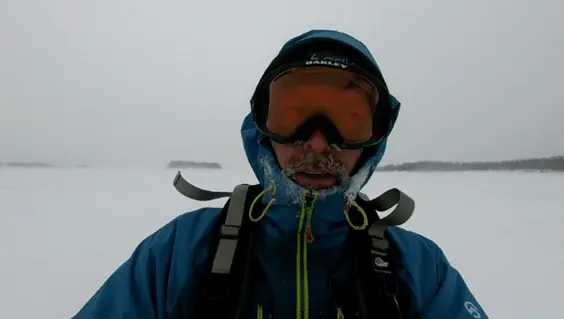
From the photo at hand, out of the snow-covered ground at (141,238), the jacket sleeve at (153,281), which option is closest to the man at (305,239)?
the jacket sleeve at (153,281)

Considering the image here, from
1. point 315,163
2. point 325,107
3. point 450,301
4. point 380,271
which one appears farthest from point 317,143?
point 450,301

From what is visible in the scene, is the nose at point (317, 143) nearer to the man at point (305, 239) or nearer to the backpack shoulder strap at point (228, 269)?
the man at point (305, 239)

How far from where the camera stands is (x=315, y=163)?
1.54 m

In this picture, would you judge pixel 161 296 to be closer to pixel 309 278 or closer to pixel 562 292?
pixel 309 278

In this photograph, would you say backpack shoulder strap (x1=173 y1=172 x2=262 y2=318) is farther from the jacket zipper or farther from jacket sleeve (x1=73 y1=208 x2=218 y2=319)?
the jacket zipper

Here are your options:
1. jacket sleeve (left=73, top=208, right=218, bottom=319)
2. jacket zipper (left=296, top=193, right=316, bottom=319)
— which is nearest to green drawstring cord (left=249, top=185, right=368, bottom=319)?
jacket zipper (left=296, top=193, right=316, bottom=319)

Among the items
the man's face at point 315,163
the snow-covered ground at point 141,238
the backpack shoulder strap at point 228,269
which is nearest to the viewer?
the backpack shoulder strap at point 228,269

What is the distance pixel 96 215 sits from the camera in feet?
29.7

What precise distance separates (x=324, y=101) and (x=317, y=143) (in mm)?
196

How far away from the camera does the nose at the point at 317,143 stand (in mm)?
1543

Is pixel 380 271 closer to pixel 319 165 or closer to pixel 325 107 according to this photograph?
pixel 319 165

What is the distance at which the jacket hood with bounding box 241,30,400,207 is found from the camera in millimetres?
1562

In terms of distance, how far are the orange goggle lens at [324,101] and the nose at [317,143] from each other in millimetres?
73

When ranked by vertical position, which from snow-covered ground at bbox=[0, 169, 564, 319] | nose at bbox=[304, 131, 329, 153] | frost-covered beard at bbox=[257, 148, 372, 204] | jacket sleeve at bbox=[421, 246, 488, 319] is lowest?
snow-covered ground at bbox=[0, 169, 564, 319]
